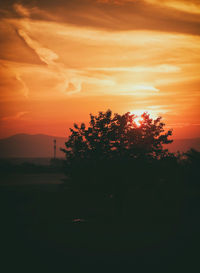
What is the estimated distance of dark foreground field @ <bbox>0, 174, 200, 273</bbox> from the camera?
54.0 feet

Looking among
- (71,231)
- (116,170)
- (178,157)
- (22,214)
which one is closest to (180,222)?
(178,157)

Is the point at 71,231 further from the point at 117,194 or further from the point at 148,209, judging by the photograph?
the point at 148,209

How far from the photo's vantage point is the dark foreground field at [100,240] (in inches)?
648

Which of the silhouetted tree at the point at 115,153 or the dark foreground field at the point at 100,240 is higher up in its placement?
the silhouetted tree at the point at 115,153

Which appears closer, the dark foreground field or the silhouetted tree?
the dark foreground field

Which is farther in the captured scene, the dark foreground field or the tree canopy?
A: the tree canopy

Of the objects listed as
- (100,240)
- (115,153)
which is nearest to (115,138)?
(115,153)

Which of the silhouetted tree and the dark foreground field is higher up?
the silhouetted tree

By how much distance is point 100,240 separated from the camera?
71.2ft

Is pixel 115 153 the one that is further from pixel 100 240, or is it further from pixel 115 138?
pixel 100 240

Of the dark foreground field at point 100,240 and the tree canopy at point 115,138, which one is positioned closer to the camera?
the dark foreground field at point 100,240

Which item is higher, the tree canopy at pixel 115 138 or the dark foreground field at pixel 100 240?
the tree canopy at pixel 115 138

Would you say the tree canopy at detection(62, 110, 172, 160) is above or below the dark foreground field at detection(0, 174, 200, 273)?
above

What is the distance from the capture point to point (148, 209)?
2595cm
